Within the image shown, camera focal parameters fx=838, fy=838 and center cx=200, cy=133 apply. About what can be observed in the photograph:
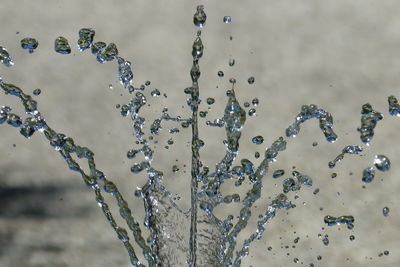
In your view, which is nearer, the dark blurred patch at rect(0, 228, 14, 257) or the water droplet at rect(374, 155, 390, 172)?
the water droplet at rect(374, 155, 390, 172)

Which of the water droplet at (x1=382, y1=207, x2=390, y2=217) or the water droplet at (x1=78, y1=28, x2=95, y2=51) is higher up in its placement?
the water droplet at (x1=78, y1=28, x2=95, y2=51)

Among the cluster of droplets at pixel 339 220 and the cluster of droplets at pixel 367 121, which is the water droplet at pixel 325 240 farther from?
the cluster of droplets at pixel 367 121

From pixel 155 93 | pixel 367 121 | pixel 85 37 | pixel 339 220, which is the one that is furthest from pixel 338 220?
pixel 85 37

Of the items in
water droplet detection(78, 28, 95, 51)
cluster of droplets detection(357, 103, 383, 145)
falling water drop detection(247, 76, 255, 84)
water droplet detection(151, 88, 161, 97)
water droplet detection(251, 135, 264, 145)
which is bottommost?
cluster of droplets detection(357, 103, 383, 145)

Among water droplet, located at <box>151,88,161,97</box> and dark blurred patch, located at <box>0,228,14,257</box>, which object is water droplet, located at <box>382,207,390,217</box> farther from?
dark blurred patch, located at <box>0,228,14,257</box>

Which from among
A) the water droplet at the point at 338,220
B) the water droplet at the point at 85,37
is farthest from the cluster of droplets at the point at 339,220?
the water droplet at the point at 85,37

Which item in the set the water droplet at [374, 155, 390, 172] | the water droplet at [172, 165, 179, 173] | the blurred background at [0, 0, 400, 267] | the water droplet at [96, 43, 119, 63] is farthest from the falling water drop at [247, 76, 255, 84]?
the water droplet at [374, 155, 390, 172]

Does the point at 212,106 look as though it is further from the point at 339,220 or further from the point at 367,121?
the point at 367,121

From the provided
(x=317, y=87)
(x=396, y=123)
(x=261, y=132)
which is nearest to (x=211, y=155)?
(x=261, y=132)

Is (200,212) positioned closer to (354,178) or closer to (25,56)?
(354,178)
